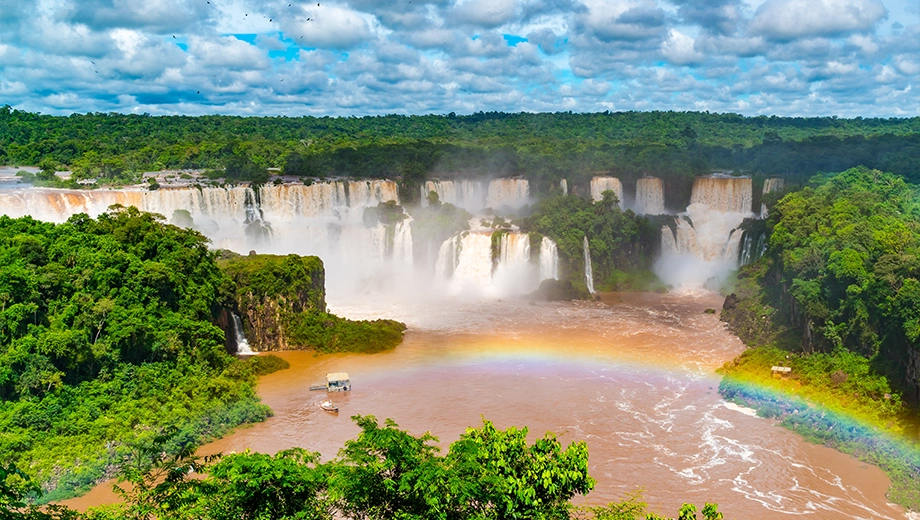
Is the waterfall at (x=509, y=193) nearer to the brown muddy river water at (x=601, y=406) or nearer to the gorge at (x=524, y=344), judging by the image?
the gorge at (x=524, y=344)

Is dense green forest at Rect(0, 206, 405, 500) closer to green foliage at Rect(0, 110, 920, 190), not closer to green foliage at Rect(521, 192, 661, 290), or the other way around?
green foliage at Rect(521, 192, 661, 290)

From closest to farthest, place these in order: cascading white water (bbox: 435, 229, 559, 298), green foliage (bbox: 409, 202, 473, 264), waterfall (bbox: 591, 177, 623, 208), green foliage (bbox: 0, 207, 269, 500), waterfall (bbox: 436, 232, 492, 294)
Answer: green foliage (bbox: 0, 207, 269, 500), cascading white water (bbox: 435, 229, 559, 298), waterfall (bbox: 436, 232, 492, 294), green foliage (bbox: 409, 202, 473, 264), waterfall (bbox: 591, 177, 623, 208)

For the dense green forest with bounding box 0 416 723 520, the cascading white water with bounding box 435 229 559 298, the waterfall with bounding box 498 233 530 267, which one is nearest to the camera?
the dense green forest with bounding box 0 416 723 520

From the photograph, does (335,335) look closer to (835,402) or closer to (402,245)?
(402,245)

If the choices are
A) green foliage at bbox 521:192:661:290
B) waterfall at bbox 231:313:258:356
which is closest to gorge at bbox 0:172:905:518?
waterfall at bbox 231:313:258:356

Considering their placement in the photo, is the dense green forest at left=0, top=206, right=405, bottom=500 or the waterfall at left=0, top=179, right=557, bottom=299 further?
the waterfall at left=0, top=179, right=557, bottom=299

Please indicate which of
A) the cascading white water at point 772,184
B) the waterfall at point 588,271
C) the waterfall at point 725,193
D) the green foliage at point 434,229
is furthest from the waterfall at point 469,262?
the cascading white water at point 772,184

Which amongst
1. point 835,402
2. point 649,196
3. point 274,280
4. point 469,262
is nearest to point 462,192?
Result: point 469,262
